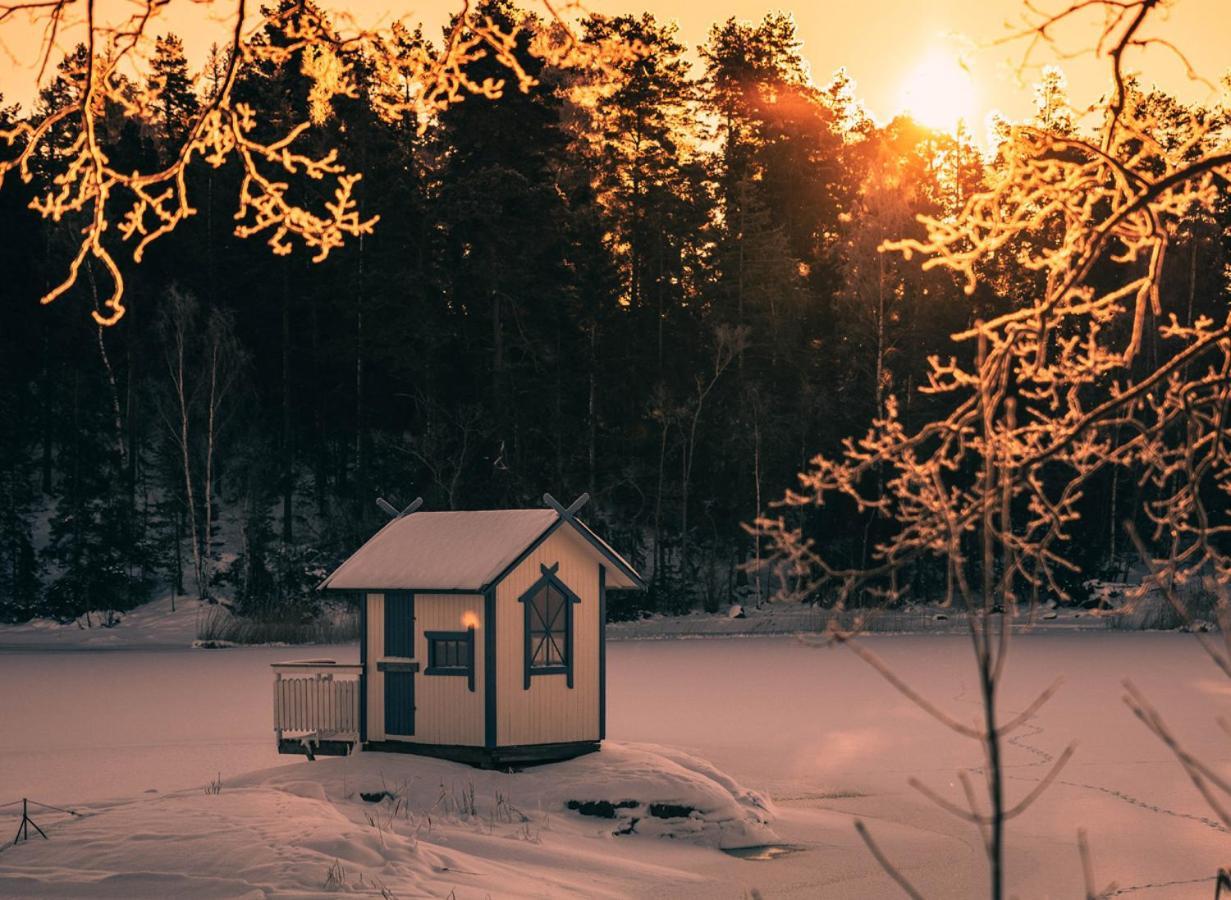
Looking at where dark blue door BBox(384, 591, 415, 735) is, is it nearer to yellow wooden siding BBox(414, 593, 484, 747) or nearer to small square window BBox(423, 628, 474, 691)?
yellow wooden siding BBox(414, 593, 484, 747)

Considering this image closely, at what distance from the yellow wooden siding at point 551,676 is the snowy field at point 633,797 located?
19.9 inches

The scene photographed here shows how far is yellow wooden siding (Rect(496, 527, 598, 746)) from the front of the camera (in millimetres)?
17156

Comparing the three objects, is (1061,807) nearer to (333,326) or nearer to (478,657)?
(478,657)

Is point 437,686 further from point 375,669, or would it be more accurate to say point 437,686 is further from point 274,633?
point 274,633

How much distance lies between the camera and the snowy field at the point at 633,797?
11.7 meters

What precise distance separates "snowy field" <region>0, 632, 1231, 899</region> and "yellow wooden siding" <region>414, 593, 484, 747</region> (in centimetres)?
41

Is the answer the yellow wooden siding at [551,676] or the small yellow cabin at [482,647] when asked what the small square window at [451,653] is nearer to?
the small yellow cabin at [482,647]

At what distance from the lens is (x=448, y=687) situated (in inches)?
682

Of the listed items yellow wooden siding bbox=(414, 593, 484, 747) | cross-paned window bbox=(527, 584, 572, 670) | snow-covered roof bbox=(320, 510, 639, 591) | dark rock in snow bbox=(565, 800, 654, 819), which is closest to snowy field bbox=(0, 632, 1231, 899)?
dark rock in snow bbox=(565, 800, 654, 819)

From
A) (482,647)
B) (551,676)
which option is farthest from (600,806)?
(482,647)

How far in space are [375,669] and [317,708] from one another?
41.1 inches

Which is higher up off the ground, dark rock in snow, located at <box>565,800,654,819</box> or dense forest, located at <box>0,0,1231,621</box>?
dense forest, located at <box>0,0,1231,621</box>

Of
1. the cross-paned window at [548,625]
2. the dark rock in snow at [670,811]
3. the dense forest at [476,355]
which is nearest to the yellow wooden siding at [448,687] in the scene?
the cross-paned window at [548,625]

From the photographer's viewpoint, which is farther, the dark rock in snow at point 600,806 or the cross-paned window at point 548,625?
the cross-paned window at point 548,625
